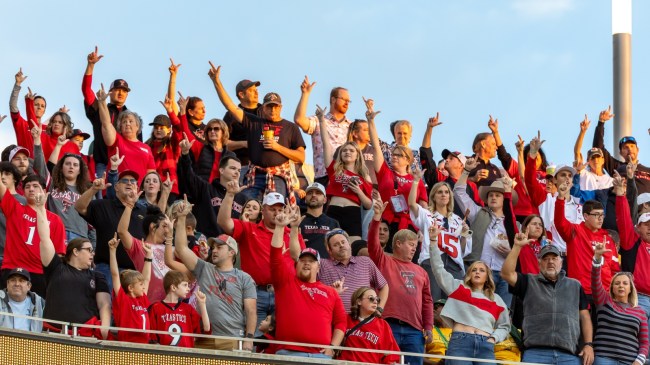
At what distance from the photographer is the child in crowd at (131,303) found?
1363 centimetres

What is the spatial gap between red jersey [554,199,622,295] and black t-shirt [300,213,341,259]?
2.47 meters

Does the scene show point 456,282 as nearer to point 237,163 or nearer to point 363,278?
point 363,278

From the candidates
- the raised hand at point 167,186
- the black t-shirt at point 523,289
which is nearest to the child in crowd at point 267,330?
the raised hand at point 167,186

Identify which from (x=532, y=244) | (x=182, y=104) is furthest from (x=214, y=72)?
(x=532, y=244)

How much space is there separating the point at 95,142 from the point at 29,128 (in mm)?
1098

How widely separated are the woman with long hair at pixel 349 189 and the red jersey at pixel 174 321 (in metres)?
3.39

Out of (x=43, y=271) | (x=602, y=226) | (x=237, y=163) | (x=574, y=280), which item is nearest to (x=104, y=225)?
(x=43, y=271)

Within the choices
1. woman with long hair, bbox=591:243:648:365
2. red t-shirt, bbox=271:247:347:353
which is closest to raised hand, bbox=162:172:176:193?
red t-shirt, bbox=271:247:347:353

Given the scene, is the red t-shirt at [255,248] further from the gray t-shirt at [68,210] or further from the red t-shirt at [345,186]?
the red t-shirt at [345,186]

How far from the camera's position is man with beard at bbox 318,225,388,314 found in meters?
14.9

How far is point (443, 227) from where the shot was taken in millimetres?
16719

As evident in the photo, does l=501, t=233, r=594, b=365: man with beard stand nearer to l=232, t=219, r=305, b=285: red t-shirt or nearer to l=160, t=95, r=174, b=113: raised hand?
l=232, t=219, r=305, b=285: red t-shirt

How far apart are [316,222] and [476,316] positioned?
7.63ft

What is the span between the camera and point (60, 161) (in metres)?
16.4
